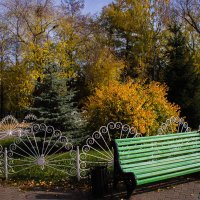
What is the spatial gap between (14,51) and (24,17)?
4337 mm

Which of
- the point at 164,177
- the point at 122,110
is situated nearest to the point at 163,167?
the point at 164,177

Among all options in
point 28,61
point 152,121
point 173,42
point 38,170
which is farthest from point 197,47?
point 38,170

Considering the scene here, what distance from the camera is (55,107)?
11484 millimetres

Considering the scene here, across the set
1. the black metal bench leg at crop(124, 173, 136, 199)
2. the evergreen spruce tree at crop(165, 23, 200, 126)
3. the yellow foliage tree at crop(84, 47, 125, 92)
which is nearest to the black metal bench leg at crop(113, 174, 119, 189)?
the black metal bench leg at crop(124, 173, 136, 199)

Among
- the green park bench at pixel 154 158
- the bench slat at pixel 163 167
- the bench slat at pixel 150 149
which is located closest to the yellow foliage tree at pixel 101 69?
the bench slat at pixel 150 149

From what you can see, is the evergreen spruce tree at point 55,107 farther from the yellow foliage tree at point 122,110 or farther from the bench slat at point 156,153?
the bench slat at point 156,153

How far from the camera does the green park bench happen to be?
632 centimetres

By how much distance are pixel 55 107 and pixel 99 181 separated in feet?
17.6

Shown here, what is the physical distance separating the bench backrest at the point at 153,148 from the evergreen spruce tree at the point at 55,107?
14.4 feet

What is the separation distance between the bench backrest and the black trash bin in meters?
0.40

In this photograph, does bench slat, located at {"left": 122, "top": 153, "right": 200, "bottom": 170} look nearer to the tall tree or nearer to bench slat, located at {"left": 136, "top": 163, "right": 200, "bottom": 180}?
bench slat, located at {"left": 136, "top": 163, "right": 200, "bottom": 180}

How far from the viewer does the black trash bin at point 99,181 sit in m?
6.45

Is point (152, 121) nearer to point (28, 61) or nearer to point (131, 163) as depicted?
point (131, 163)

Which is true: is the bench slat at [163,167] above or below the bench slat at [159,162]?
below
